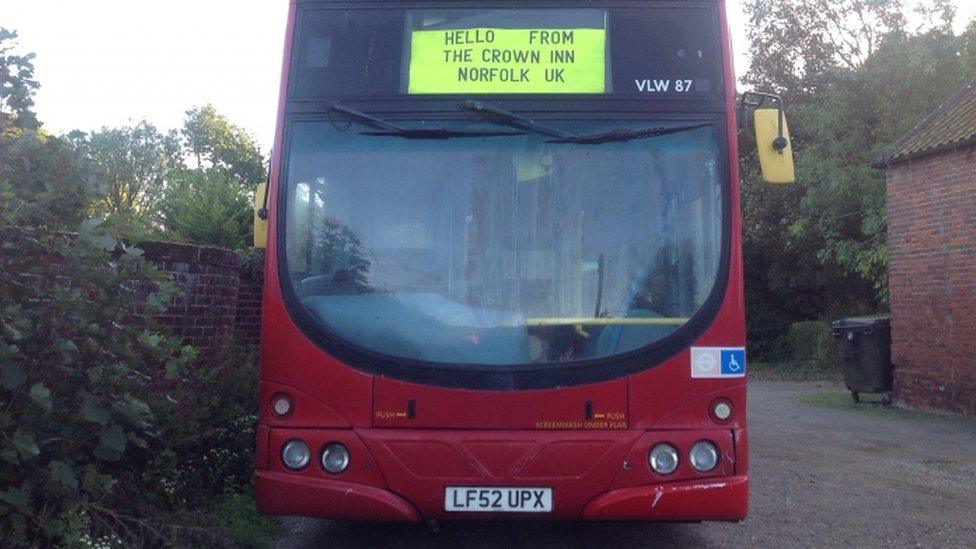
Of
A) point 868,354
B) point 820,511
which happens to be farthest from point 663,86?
point 868,354

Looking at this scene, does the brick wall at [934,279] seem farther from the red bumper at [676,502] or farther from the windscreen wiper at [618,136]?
the red bumper at [676,502]

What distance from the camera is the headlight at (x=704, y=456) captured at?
6125 mm

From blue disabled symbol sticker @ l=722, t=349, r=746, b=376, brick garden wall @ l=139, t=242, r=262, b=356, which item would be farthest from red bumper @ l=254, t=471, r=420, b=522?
brick garden wall @ l=139, t=242, r=262, b=356

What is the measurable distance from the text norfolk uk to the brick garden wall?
9.13 feet

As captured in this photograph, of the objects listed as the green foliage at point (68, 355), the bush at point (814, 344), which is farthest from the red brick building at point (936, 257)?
the bush at point (814, 344)

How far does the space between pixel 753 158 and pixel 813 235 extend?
3.05 metres

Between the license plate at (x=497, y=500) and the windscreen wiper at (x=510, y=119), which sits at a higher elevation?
the windscreen wiper at (x=510, y=119)

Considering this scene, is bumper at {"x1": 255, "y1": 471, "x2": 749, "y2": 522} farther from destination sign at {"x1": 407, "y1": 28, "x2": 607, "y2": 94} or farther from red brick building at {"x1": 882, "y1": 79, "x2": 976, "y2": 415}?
red brick building at {"x1": 882, "y1": 79, "x2": 976, "y2": 415}

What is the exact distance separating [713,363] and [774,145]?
1.35 meters

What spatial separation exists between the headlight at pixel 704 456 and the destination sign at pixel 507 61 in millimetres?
2037

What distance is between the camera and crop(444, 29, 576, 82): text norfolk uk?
655 centimetres

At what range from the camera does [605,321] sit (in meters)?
6.21

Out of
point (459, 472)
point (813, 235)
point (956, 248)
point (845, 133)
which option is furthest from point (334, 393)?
point (813, 235)

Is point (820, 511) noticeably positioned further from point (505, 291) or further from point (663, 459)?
point (505, 291)
